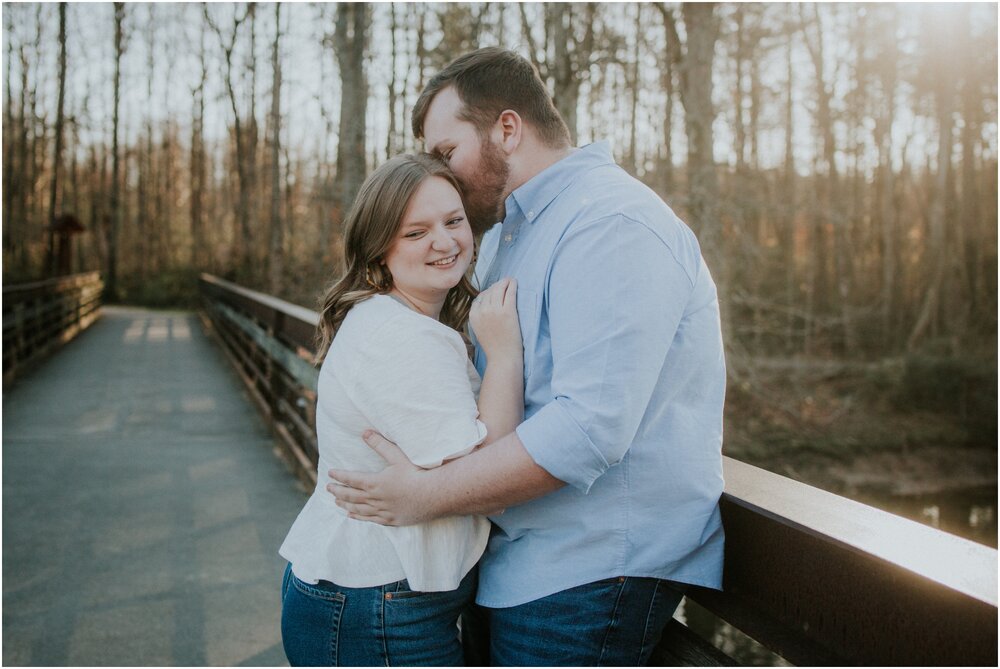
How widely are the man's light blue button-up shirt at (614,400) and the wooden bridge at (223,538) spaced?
120mm

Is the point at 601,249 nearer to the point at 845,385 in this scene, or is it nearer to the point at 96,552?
the point at 96,552

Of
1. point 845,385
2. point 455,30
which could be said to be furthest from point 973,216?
point 455,30

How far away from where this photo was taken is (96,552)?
14.6ft

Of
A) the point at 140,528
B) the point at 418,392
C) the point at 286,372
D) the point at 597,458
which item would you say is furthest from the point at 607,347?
the point at 286,372

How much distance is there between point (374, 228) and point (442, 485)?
2.10 feet

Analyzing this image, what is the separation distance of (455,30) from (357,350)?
19.0 m

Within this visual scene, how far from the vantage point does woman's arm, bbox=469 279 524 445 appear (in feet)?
5.71

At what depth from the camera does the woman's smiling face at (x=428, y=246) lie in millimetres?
1990

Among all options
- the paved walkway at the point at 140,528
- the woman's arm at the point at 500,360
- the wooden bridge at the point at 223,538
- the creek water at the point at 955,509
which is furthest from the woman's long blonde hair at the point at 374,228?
the creek water at the point at 955,509

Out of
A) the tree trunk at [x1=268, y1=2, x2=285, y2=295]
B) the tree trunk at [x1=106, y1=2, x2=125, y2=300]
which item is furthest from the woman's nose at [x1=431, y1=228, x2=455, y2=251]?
the tree trunk at [x1=106, y1=2, x2=125, y2=300]

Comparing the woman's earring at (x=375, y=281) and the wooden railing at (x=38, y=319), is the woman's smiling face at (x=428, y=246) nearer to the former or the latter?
the woman's earring at (x=375, y=281)

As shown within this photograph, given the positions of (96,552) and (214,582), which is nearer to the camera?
(214,582)

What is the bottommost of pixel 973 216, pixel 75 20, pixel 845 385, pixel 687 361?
pixel 845 385

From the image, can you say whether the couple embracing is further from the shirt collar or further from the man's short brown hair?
the man's short brown hair
